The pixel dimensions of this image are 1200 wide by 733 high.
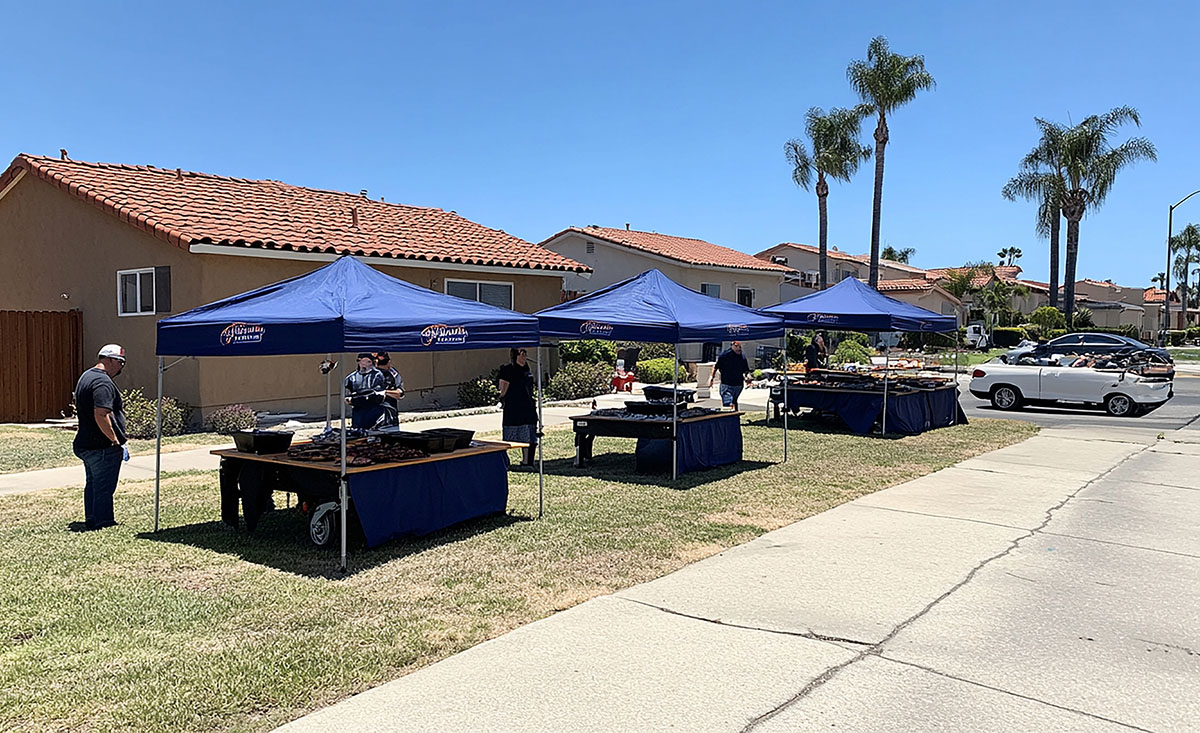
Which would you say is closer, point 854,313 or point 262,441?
point 262,441

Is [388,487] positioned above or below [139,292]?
below

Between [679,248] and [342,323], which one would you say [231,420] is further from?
[679,248]

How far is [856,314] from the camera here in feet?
54.5

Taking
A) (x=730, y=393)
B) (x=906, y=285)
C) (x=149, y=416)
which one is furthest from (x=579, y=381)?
(x=906, y=285)

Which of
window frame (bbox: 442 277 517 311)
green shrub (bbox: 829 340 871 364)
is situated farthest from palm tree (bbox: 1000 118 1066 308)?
window frame (bbox: 442 277 517 311)

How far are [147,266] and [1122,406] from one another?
20634 mm

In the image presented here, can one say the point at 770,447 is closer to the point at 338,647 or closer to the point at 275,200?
the point at 338,647

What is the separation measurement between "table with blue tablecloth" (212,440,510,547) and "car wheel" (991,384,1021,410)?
1702 cm

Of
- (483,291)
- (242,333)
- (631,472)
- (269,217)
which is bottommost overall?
(631,472)

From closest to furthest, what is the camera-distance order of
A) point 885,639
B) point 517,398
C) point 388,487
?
point 885,639 → point 388,487 → point 517,398

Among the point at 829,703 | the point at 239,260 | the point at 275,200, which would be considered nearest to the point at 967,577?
the point at 829,703

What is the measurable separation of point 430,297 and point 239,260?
913 centimetres

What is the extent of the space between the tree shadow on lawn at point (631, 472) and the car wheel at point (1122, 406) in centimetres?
1222

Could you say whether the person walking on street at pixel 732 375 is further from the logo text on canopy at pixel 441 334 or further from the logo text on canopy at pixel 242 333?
the logo text on canopy at pixel 242 333
